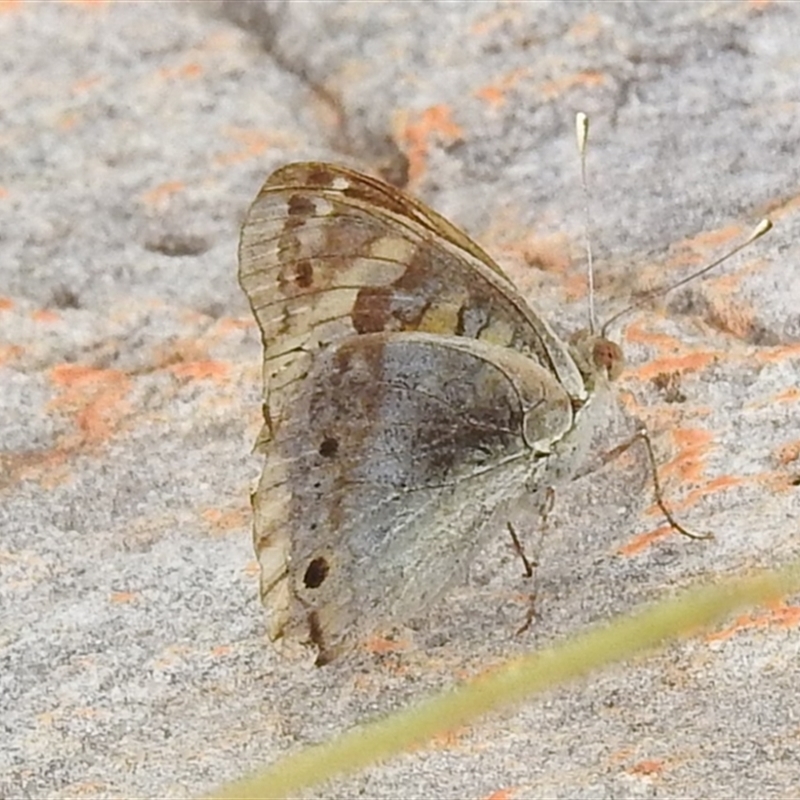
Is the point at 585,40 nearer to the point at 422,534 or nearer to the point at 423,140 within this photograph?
the point at 423,140

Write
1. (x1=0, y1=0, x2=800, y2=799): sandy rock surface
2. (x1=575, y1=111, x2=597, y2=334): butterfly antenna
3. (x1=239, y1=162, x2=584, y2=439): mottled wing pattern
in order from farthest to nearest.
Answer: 1. (x1=575, y1=111, x2=597, y2=334): butterfly antenna
2. (x1=239, y1=162, x2=584, y2=439): mottled wing pattern
3. (x1=0, y1=0, x2=800, y2=799): sandy rock surface

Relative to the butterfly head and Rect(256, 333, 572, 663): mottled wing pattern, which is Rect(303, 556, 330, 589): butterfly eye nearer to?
Rect(256, 333, 572, 663): mottled wing pattern

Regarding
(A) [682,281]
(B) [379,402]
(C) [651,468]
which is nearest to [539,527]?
(C) [651,468]

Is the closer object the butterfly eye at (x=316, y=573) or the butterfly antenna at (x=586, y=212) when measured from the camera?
the butterfly eye at (x=316, y=573)

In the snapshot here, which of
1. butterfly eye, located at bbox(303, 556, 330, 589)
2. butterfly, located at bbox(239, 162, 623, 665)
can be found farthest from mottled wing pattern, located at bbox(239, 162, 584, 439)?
butterfly eye, located at bbox(303, 556, 330, 589)

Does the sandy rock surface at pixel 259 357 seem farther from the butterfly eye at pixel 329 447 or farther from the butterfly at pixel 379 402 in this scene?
the butterfly eye at pixel 329 447

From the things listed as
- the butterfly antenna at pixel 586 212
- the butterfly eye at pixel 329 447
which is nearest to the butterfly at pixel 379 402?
the butterfly eye at pixel 329 447
